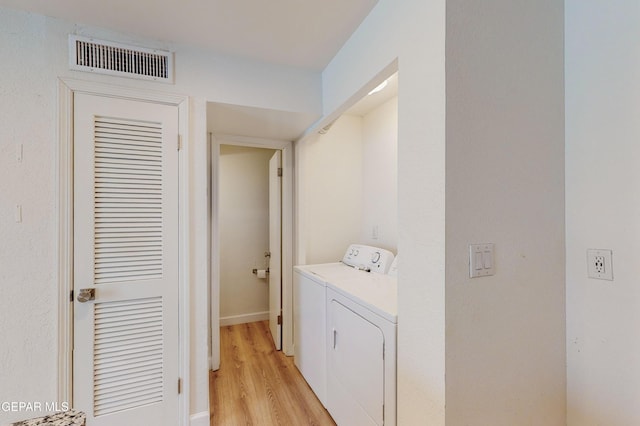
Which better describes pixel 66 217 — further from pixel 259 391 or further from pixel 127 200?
pixel 259 391

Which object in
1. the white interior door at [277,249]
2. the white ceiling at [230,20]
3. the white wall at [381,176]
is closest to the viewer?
the white ceiling at [230,20]

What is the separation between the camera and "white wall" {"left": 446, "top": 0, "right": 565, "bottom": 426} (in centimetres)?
100

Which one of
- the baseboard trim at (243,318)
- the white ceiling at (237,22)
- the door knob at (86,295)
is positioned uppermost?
the white ceiling at (237,22)

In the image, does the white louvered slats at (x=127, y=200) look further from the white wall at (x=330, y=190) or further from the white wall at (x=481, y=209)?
the white wall at (x=481, y=209)

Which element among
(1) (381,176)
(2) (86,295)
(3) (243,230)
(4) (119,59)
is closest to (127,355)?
(2) (86,295)

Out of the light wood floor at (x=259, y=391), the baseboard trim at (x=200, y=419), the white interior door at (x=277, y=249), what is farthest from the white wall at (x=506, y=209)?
the white interior door at (x=277, y=249)

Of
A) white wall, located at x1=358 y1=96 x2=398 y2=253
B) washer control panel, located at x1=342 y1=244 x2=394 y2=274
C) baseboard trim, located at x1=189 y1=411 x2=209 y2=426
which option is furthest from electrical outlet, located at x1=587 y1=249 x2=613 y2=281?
baseboard trim, located at x1=189 y1=411 x2=209 y2=426

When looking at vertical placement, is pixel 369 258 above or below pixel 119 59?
below

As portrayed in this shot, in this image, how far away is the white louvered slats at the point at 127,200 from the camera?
5.23 ft

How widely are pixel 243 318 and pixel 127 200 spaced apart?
2.39 meters

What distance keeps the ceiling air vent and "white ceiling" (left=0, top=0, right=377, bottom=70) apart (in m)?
0.09

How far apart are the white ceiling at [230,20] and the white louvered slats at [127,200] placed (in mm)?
524

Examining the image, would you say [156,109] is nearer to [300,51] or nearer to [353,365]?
[300,51]

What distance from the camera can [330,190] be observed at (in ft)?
8.82
